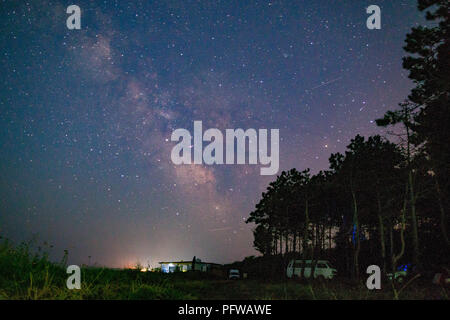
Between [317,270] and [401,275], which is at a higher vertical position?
[401,275]

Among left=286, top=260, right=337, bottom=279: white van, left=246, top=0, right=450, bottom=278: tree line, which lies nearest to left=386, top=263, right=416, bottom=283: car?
left=246, top=0, right=450, bottom=278: tree line

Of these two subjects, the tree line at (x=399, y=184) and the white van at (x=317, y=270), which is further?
the white van at (x=317, y=270)

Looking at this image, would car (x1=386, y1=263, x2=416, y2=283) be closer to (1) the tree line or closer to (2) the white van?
(1) the tree line

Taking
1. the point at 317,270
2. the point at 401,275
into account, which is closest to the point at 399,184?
the point at 401,275

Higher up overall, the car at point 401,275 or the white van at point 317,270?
the car at point 401,275

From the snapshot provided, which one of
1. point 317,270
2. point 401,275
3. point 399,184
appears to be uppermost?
point 399,184

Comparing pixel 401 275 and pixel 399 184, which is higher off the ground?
pixel 399 184

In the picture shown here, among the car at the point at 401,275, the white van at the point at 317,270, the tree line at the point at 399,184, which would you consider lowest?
the white van at the point at 317,270

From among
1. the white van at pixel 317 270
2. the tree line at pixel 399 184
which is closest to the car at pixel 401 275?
the tree line at pixel 399 184

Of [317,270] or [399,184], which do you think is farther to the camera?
[317,270]

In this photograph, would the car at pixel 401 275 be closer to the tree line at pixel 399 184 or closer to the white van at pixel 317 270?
the tree line at pixel 399 184

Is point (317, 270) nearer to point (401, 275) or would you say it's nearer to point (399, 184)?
point (401, 275)

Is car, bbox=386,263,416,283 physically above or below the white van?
above
